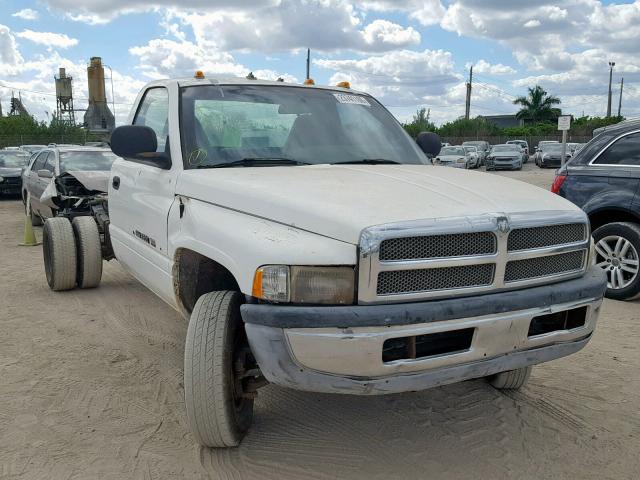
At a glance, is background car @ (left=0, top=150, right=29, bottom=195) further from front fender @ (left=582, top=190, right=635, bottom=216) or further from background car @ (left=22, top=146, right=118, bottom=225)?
front fender @ (left=582, top=190, right=635, bottom=216)

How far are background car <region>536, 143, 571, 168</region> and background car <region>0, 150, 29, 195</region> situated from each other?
27858 mm

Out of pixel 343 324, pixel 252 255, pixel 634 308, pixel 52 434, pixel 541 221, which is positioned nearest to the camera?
pixel 343 324

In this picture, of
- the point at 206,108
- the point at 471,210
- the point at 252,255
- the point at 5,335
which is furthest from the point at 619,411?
the point at 5,335

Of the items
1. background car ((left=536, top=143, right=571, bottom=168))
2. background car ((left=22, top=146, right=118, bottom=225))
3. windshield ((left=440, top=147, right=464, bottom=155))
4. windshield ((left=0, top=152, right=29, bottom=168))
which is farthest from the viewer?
background car ((left=536, top=143, right=571, bottom=168))

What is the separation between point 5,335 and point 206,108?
277 centimetres

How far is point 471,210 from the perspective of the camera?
9.24ft

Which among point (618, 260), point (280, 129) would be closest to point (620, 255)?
point (618, 260)

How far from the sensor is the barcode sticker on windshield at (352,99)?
450 cm

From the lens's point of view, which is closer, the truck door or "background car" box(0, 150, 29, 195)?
the truck door

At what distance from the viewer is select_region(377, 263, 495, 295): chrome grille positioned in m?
2.63

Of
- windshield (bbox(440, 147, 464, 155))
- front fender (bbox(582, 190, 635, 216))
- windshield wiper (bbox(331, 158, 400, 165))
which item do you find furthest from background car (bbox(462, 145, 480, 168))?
windshield wiper (bbox(331, 158, 400, 165))

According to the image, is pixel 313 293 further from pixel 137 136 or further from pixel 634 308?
pixel 634 308

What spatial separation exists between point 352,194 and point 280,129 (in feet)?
3.99

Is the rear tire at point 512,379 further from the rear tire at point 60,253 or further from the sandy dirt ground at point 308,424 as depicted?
the rear tire at point 60,253
